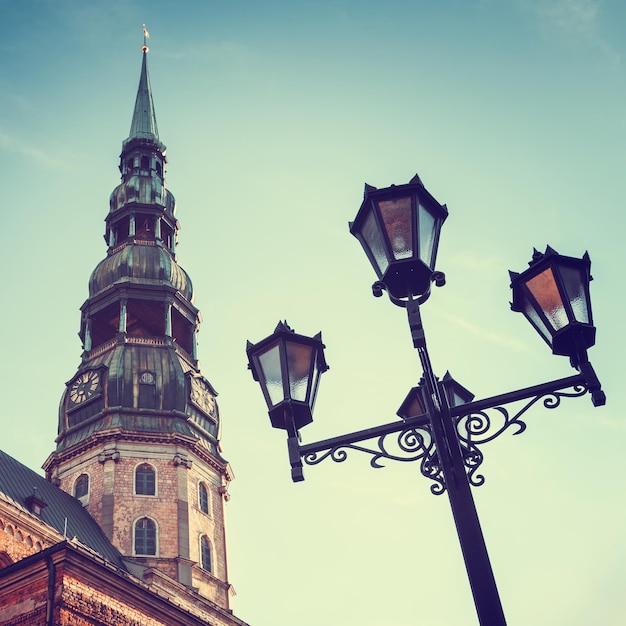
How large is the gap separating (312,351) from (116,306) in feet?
121

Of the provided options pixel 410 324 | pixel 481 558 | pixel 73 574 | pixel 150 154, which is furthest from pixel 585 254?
pixel 150 154

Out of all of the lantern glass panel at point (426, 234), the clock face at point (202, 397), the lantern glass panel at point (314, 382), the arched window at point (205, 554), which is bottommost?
the lantern glass panel at point (314, 382)

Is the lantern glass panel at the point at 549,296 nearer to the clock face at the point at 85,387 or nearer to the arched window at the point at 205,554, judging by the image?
the arched window at the point at 205,554

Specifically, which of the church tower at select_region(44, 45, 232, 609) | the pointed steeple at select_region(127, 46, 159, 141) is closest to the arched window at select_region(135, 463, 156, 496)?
the church tower at select_region(44, 45, 232, 609)

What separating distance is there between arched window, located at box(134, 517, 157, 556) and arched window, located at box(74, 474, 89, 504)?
113 inches

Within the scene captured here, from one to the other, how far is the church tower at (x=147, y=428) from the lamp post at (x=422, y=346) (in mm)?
27682

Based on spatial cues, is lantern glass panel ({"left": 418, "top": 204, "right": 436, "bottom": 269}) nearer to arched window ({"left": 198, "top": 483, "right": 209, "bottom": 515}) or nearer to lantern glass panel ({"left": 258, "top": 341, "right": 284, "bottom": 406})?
lantern glass panel ({"left": 258, "top": 341, "right": 284, "bottom": 406})

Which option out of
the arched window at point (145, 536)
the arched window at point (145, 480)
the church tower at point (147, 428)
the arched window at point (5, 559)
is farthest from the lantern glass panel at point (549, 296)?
the arched window at point (145, 480)

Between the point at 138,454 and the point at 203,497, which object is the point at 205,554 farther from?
the point at 138,454

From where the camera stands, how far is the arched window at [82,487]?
3494 cm

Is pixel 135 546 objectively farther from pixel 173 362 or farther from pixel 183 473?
pixel 173 362

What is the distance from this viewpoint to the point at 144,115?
55.5m

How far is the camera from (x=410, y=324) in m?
5.98

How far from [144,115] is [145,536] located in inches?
1256
